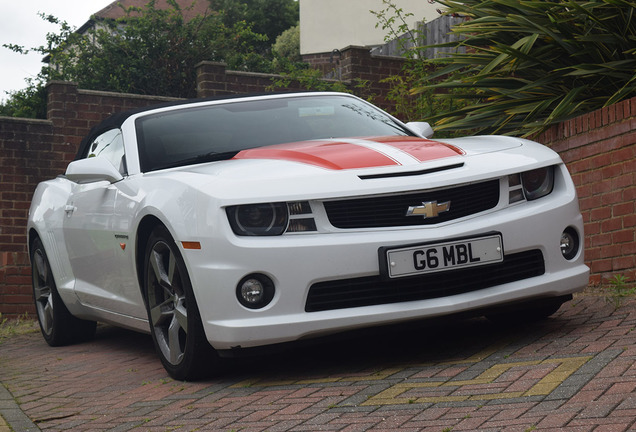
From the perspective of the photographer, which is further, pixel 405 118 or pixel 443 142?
pixel 405 118

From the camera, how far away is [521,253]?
4797mm

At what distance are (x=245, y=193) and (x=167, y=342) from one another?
1.16 m

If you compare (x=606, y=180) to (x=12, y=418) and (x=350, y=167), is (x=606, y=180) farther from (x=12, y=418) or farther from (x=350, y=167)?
(x=12, y=418)

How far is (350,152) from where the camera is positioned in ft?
16.0

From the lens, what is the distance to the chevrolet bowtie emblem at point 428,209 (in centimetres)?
456

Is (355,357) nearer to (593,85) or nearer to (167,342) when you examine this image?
(167,342)

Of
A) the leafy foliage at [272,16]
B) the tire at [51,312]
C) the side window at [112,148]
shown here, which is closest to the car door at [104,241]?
the side window at [112,148]

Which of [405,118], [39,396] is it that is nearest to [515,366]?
[39,396]

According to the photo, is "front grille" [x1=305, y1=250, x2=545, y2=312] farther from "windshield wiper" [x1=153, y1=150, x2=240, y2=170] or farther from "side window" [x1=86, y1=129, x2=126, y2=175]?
"side window" [x1=86, y1=129, x2=126, y2=175]

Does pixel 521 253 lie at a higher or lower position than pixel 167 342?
higher

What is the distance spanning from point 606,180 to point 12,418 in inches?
175

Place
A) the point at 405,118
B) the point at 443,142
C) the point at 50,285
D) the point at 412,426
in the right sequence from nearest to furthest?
the point at 412,426 < the point at 443,142 < the point at 50,285 < the point at 405,118

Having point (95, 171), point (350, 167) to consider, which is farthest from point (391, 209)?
point (95, 171)

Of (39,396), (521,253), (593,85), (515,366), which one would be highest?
(593,85)
